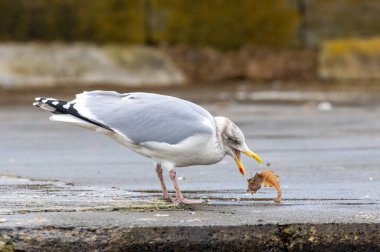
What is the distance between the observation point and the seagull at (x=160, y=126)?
667 cm

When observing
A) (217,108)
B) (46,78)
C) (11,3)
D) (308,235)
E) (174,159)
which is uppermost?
(11,3)

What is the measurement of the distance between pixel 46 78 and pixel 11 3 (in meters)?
1.96

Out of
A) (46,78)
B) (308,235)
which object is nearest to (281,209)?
(308,235)

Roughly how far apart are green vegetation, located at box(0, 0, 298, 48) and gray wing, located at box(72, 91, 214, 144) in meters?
14.6

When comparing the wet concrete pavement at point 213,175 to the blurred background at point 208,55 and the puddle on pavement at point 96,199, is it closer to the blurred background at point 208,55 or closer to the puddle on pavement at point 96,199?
the puddle on pavement at point 96,199

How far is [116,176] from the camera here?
27.4ft

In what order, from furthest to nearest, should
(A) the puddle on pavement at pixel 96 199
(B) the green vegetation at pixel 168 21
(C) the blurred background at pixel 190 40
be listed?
(B) the green vegetation at pixel 168 21, (C) the blurred background at pixel 190 40, (A) the puddle on pavement at pixel 96 199

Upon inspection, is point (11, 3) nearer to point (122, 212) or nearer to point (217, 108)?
point (217, 108)

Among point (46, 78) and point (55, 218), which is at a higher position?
point (46, 78)

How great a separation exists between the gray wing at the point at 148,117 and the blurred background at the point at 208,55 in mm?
6817

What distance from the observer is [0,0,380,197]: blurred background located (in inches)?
672

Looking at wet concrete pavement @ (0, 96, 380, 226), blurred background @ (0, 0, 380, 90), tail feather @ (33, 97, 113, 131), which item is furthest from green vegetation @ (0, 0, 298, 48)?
tail feather @ (33, 97, 113, 131)

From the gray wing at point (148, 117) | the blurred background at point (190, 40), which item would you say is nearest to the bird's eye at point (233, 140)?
the gray wing at point (148, 117)

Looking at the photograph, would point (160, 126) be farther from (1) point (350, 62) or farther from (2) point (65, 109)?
(1) point (350, 62)
